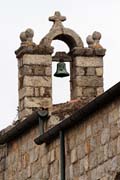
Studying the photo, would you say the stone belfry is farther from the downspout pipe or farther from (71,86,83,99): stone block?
the downspout pipe

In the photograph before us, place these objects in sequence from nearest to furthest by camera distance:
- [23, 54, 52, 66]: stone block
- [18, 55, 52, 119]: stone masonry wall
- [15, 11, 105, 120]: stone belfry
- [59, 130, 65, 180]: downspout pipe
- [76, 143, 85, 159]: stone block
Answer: [76, 143, 85, 159]: stone block, [59, 130, 65, 180]: downspout pipe, [18, 55, 52, 119]: stone masonry wall, [15, 11, 105, 120]: stone belfry, [23, 54, 52, 66]: stone block

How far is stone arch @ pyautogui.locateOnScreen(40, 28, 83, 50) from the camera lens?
94.2ft

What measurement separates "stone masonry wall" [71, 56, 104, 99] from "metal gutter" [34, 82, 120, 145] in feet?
8.73

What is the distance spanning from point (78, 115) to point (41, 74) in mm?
4284

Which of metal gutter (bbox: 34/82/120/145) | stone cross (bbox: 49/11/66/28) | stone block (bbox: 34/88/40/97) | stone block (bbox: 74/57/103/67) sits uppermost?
stone cross (bbox: 49/11/66/28)

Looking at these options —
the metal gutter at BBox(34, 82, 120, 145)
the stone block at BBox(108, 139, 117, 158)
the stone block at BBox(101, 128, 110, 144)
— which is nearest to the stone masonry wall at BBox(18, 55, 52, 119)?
the metal gutter at BBox(34, 82, 120, 145)

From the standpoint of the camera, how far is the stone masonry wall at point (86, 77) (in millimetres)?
28906

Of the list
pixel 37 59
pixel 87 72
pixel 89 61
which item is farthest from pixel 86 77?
pixel 37 59

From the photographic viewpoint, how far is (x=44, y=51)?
28531 mm

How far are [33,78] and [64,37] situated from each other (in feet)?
3.56

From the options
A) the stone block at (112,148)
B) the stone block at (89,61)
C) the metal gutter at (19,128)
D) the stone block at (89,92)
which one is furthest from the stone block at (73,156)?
the stone block at (89,61)

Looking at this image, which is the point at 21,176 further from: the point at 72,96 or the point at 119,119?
the point at 119,119

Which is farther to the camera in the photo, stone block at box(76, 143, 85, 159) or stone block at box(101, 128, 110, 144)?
stone block at box(76, 143, 85, 159)

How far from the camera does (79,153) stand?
24.6 meters
